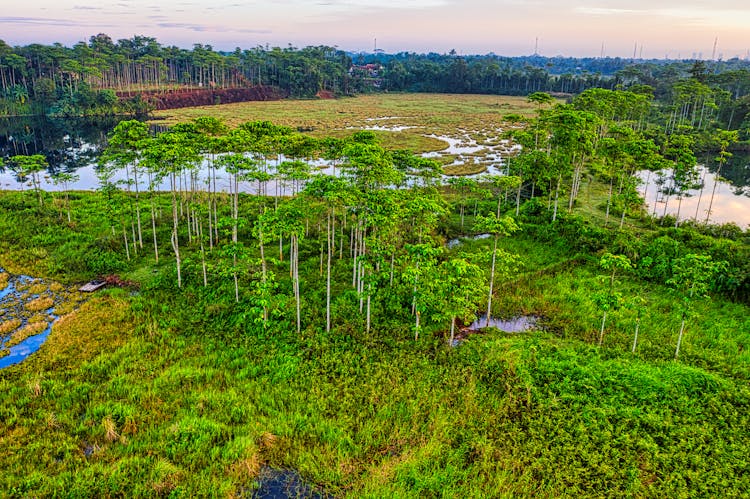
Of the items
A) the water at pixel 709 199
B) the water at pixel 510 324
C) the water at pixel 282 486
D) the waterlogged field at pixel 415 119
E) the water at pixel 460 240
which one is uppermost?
the waterlogged field at pixel 415 119

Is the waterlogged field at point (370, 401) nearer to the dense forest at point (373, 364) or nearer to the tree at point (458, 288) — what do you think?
the dense forest at point (373, 364)

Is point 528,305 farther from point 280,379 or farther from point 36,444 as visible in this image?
point 36,444

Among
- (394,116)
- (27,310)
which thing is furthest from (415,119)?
(27,310)

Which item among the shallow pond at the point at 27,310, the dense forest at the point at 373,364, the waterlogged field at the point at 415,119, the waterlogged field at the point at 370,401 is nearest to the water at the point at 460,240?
the dense forest at the point at 373,364

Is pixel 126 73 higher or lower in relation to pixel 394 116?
higher

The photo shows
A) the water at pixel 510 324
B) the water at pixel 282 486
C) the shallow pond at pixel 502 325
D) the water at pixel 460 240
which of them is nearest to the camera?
the water at pixel 282 486

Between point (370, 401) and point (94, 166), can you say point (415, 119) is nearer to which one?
point (94, 166)

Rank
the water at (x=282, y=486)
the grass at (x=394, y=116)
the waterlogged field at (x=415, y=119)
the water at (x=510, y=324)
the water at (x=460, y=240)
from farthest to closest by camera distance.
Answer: the grass at (x=394, y=116), the waterlogged field at (x=415, y=119), the water at (x=460, y=240), the water at (x=510, y=324), the water at (x=282, y=486)
